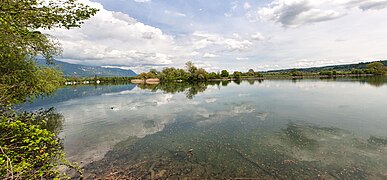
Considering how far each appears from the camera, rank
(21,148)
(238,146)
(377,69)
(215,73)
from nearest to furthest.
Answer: (21,148) → (238,146) → (377,69) → (215,73)

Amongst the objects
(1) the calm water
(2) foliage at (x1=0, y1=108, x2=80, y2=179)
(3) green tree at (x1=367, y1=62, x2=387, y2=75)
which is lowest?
(1) the calm water

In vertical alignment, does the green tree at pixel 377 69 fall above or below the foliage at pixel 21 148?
above

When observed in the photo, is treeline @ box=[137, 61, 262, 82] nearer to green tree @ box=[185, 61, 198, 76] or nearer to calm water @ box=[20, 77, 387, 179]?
green tree @ box=[185, 61, 198, 76]

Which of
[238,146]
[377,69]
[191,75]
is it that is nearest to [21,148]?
[238,146]

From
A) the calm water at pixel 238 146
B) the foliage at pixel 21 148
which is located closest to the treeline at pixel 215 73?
the calm water at pixel 238 146

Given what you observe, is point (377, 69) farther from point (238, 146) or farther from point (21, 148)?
point (21, 148)

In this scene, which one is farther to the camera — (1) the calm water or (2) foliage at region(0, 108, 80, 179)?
(1) the calm water

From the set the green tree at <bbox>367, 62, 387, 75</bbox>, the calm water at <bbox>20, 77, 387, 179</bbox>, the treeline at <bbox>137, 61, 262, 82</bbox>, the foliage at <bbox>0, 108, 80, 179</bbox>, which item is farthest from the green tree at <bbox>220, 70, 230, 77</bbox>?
the foliage at <bbox>0, 108, 80, 179</bbox>

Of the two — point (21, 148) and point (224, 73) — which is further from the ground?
point (224, 73)

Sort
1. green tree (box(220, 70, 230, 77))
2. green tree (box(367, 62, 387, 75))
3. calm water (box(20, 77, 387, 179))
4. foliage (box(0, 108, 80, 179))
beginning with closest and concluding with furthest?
foliage (box(0, 108, 80, 179))
calm water (box(20, 77, 387, 179))
green tree (box(367, 62, 387, 75))
green tree (box(220, 70, 230, 77))

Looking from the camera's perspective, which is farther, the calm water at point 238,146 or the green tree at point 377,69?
the green tree at point 377,69

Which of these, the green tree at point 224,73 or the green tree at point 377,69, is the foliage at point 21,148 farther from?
the green tree at point 377,69

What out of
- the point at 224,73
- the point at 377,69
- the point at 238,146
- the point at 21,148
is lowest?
the point at 238,146

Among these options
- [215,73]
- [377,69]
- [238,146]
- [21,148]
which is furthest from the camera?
[215,73]
